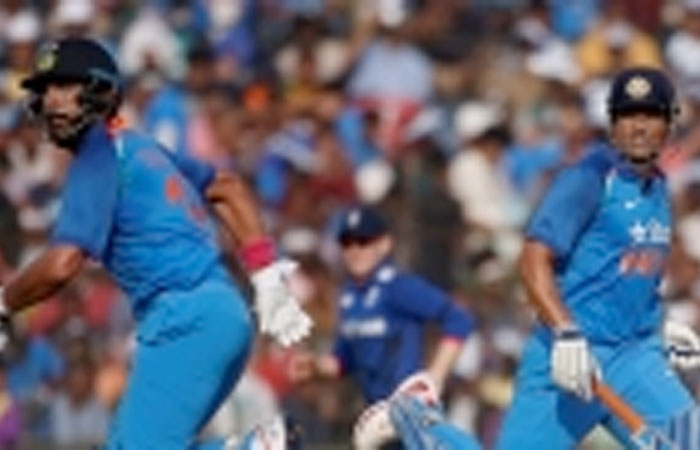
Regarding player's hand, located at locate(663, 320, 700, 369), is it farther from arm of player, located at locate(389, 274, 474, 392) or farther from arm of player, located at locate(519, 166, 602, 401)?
arm of player, located at locate(389, 274, 474, 392)

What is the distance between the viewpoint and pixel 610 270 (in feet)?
35.0

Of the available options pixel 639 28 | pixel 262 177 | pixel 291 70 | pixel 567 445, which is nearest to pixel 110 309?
pixel 262 177

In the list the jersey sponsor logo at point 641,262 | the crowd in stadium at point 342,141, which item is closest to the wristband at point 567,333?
the jersey sponsor logo at point 641,262

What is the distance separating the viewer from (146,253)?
10180mm

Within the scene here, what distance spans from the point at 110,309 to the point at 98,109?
296 inches

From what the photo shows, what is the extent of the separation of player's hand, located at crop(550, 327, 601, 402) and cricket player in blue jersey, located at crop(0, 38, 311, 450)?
1114 millimetres

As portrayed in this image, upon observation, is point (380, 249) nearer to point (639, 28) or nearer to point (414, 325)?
point (414, 325)

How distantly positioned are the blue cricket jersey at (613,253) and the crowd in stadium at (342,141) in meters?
4.65

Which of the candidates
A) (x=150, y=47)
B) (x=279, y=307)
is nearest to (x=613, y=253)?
(x=279, y=307)

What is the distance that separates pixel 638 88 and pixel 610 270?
73 cm

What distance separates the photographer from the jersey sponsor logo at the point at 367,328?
13820 mm

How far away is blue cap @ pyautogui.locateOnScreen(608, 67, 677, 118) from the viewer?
10.6 m

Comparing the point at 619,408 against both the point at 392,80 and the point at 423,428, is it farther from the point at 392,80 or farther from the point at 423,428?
the point at 392,80

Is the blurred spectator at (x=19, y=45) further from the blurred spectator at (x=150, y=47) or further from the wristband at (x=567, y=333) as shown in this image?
the wristband at (x=567, y=333)
